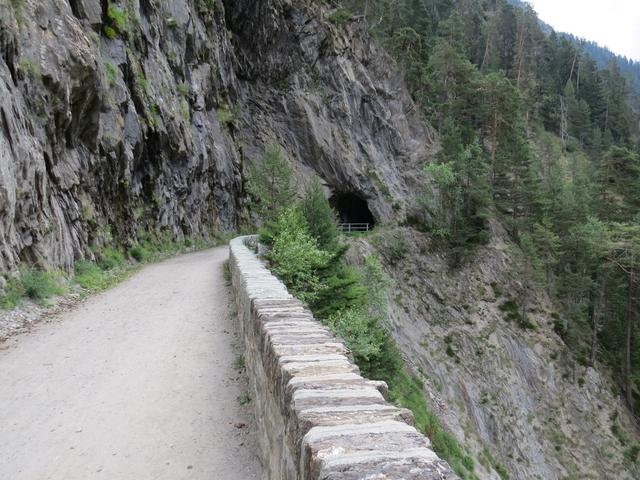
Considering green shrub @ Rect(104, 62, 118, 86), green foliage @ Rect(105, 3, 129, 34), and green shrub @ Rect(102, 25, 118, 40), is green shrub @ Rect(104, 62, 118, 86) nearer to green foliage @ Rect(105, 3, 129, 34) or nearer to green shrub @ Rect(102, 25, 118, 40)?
green shrub @ Rect(102, 25, 118, 40)

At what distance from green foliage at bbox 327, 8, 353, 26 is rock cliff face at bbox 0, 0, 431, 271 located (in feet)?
2.63

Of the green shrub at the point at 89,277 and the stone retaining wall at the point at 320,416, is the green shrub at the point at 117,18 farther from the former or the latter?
the stone retaining wall at the point at 320,416

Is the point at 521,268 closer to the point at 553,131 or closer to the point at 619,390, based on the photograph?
the point at 619,390

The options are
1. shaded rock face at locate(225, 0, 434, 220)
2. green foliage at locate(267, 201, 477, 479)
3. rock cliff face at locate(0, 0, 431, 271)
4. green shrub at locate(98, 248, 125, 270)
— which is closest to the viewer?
green foliage at locate(267, 201, 477, 479)

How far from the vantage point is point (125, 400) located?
583 centimetres

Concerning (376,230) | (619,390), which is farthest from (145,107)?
(619,390)

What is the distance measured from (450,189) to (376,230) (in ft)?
24.9

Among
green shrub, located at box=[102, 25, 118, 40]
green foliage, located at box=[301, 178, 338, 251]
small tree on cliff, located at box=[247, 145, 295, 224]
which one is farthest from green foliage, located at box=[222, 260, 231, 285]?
green shrub, located at box=[102, 25, 118, 40]

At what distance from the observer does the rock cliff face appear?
41.9 feet

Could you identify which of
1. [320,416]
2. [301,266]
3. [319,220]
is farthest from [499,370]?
[320,416]

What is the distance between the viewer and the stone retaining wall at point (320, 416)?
2.02 m

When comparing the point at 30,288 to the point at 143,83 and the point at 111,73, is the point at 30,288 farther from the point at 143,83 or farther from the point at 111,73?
the point at 143,83

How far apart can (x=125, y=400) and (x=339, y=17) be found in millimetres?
44611

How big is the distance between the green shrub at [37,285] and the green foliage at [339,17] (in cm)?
3936
